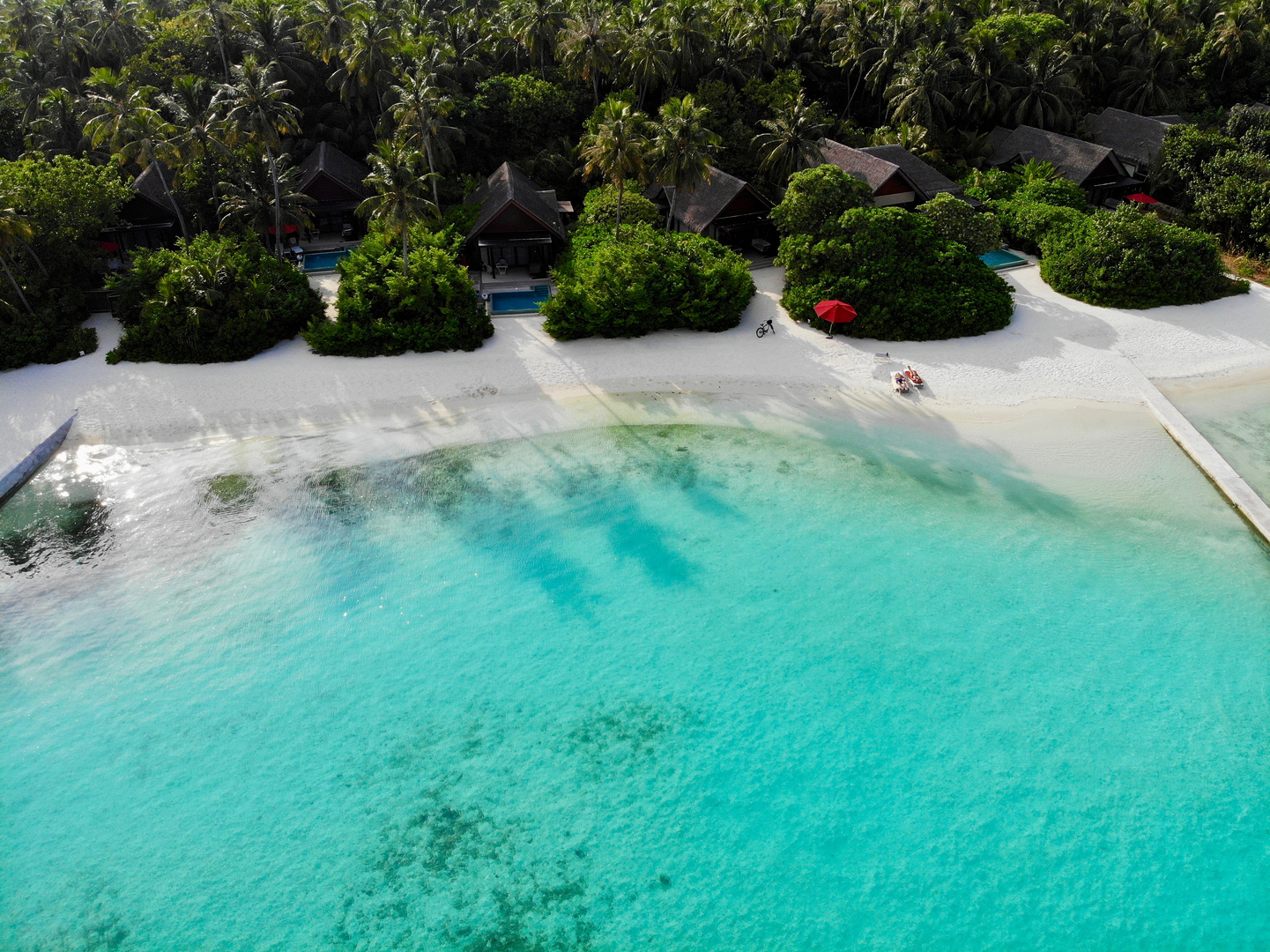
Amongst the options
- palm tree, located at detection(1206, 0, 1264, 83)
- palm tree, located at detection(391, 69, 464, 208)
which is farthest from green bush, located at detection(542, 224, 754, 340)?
palm tree, located at detection(1206, 0, 1264, 83)

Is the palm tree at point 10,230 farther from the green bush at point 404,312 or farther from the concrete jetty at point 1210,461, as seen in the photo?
the concrete jetty at point 1210,461

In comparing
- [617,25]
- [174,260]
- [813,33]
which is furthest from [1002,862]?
[813,33]

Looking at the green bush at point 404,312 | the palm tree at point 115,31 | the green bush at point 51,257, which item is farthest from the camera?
the palm tree at point 115,31

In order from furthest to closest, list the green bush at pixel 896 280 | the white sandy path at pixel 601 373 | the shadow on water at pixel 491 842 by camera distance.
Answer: the green bush at pixel 896 280 → the white sandy path at pixel 601 373 → the shadow on water at pixel 491 842

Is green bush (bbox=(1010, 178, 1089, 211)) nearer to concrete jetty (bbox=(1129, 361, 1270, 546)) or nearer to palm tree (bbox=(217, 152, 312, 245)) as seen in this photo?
concrete jetty (bbox=(1129, 361, 1270, 546))

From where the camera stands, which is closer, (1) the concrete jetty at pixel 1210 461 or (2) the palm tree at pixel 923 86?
(1) the concrete jetty at pixel 1210 461

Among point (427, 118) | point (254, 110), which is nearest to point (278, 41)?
point (254, 110)

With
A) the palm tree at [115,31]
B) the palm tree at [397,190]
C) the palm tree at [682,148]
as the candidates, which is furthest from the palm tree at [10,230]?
the palm tree at [682,148]

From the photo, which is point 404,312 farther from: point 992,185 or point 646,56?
point 992,185
